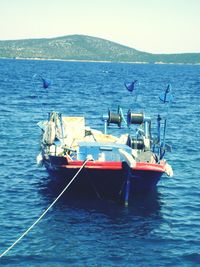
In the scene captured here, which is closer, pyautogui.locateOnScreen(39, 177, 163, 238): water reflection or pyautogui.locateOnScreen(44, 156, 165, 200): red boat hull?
pyautogui.locateOnScreen(39, 177, 163, 238): water reflection

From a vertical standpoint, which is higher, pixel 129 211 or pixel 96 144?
pixel 96 144

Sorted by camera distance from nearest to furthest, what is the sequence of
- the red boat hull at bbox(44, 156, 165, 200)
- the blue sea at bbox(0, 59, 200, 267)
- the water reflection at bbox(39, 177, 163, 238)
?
the blue sea at bbox(0, 59, 200, 267) → the water reflection at bbox(39, 177, 163, 238) → the red boat hull at bbox(44, 156, 165, 200)

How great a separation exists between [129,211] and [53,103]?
43.8m

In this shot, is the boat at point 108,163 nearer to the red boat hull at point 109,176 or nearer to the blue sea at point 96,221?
the red boat hull at point 109,176

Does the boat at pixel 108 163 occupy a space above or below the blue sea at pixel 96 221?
above

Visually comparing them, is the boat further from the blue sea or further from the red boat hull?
the blue sea

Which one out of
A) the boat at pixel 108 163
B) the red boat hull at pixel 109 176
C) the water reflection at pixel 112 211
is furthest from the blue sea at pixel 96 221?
the boat at pixel 108 163

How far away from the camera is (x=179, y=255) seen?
1856cm

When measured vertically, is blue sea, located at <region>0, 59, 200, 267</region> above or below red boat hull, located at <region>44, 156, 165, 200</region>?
below

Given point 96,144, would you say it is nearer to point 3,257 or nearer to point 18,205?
point 18,205

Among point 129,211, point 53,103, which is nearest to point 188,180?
point 129,211

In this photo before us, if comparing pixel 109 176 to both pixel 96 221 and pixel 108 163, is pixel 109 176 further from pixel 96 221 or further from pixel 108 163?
pixel 96 221

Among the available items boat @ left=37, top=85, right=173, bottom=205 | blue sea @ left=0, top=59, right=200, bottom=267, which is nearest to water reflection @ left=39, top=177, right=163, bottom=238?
blue sea @ left=0, top=59, right=200, bottom=267

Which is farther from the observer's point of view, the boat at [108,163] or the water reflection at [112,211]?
the boat at [108,163]
